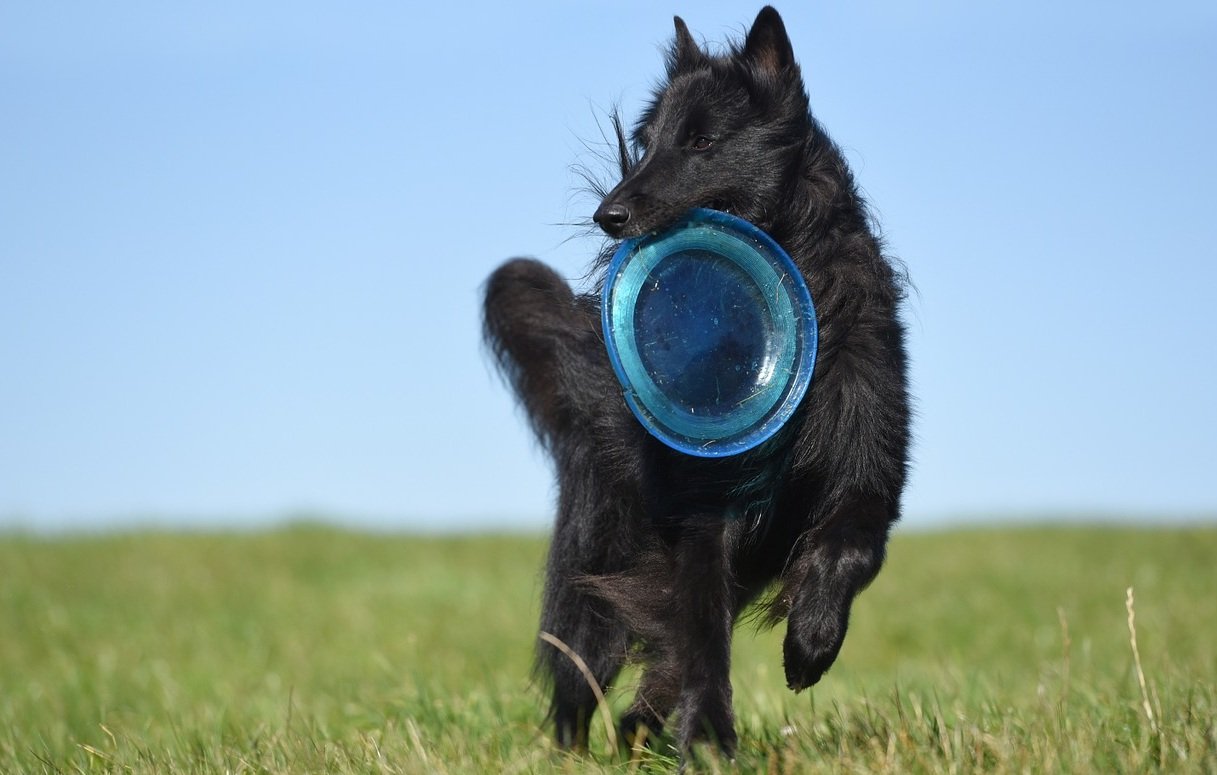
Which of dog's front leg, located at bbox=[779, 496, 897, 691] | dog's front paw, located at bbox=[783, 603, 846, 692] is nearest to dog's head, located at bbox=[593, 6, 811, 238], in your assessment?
dog's front leg, located at bbox=[779, 496, 897, 691]

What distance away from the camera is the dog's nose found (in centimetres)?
370

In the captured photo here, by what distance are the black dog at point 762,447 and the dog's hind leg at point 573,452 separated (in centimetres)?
10

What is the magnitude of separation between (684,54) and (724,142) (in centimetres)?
52

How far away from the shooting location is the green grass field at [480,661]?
3.81 meters

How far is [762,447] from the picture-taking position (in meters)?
3.92

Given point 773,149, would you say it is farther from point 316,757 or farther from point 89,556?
point 89,556

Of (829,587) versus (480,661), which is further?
(480,661)

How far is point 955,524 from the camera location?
16.3m

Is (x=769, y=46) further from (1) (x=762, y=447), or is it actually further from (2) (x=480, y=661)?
(2) (x=480, y=661)

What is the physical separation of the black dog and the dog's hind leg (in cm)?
10

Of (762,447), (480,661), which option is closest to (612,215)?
(762,447)

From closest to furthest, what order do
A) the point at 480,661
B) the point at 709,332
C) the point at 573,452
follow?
the point at 709,332
the point at 573,452
the point at 480,661

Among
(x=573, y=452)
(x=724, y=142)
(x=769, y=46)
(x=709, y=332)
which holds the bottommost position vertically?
(x=573, y=452)

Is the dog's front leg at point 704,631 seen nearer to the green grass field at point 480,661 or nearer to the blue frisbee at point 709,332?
the green grass field at point 480,661
